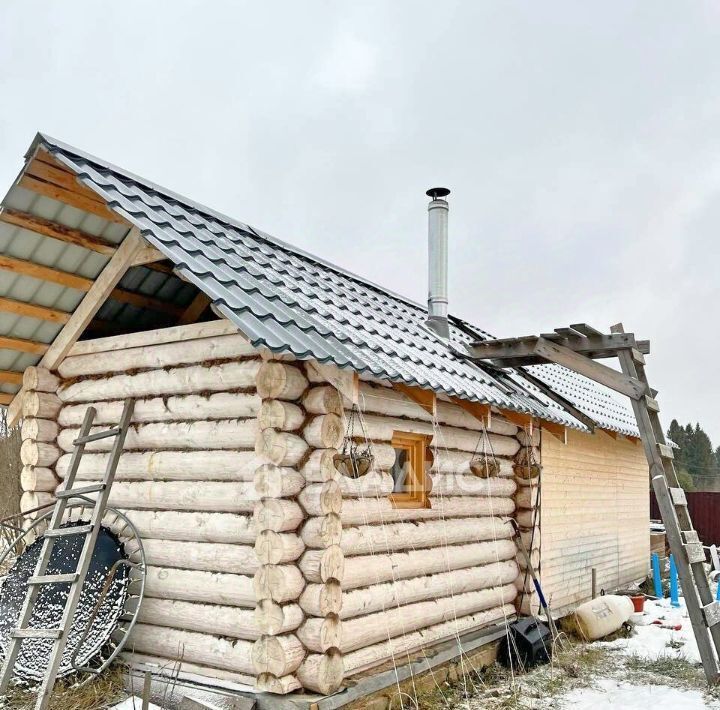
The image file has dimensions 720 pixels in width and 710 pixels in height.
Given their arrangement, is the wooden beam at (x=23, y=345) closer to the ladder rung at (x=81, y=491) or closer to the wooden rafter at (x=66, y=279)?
the wooden rafter at (x=66, y=279)

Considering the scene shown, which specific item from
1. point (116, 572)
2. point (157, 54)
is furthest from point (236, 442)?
point (157, 54)

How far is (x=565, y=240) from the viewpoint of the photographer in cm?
3547

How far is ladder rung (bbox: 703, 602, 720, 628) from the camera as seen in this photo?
7.19 metres

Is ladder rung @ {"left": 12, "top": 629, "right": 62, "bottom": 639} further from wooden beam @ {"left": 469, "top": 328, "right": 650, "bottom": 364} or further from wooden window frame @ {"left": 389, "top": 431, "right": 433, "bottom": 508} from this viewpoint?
wooden beam @ {"left": 469, "top": 328, "right": 650, "bottom": 364}

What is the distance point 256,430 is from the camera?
587 cm

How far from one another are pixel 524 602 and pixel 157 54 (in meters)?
24.8

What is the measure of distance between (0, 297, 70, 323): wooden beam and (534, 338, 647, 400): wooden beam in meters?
4.89

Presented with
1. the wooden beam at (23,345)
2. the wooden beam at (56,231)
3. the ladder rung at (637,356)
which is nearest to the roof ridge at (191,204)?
the wooden beam at (56,231)

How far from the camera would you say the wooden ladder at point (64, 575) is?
5457mm

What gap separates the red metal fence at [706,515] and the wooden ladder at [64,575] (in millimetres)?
19373

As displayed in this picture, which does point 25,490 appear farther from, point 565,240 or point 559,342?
point 565,240

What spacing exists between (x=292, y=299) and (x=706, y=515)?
20.1 meters

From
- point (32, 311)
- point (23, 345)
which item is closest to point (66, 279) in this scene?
point (32, 311)

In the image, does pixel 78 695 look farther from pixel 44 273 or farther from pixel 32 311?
pixel 44 273
